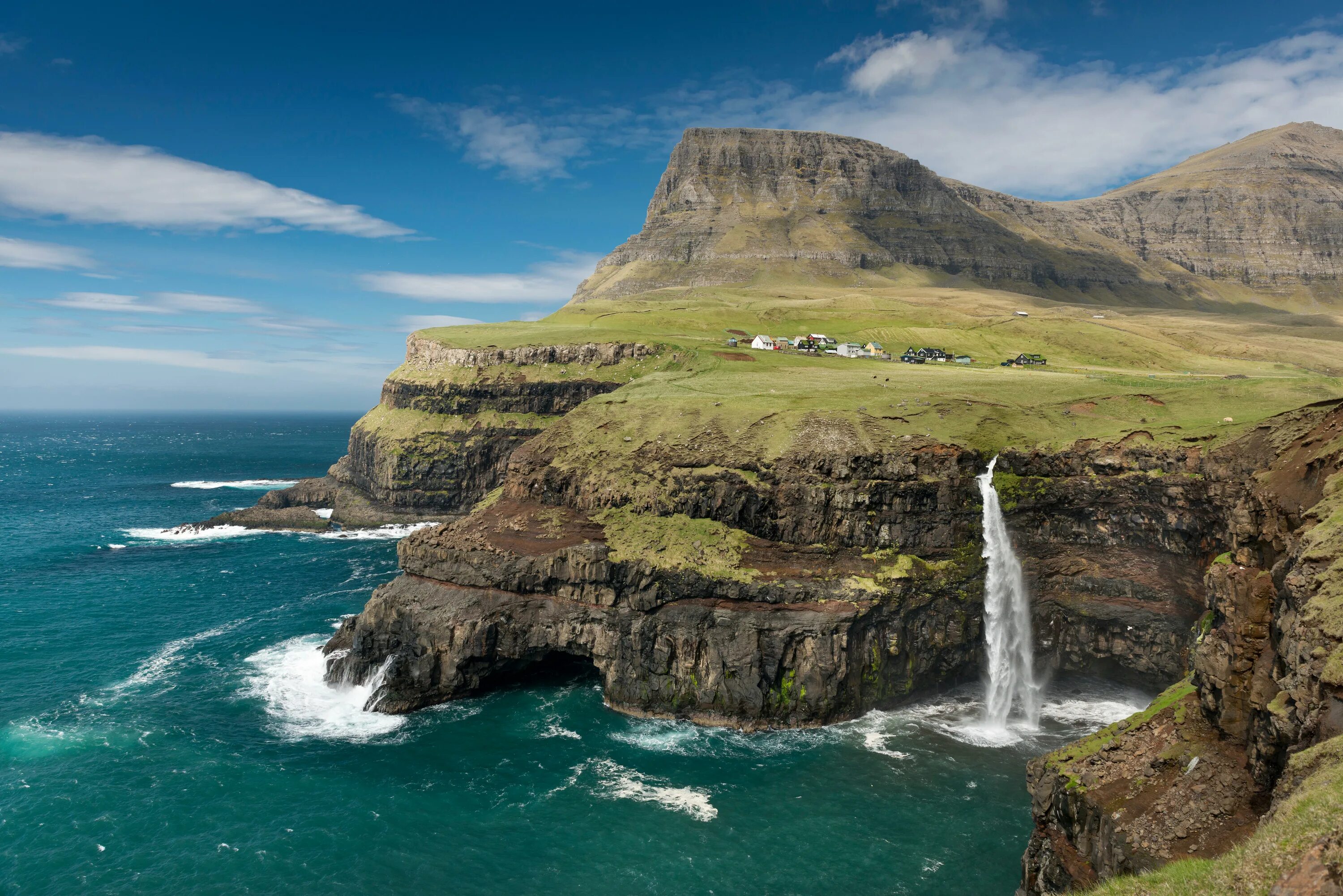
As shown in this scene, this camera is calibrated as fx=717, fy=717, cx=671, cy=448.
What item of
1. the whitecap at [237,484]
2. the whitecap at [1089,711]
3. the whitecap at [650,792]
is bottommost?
the whitecap at [650,792]

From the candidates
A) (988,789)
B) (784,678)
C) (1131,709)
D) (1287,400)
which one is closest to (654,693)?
(784,678)

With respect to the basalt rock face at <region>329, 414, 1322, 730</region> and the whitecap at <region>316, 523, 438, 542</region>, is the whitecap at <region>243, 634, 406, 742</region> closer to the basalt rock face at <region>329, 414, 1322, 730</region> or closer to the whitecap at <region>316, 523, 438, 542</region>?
the basalt rock face at <region>329, 414, 1322, 730</region>

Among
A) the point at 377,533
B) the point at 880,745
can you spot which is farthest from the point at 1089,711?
the point at 377,533

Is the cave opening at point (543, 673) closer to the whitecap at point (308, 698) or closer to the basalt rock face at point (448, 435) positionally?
the whitecap at point (308, 698)

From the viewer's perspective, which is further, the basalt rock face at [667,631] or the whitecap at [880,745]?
the basalt rock face at [667,631]

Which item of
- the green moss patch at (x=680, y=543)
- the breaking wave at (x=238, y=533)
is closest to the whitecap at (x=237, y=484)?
the breaking wave at (x=238, y=533)

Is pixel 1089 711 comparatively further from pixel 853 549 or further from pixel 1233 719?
pixel 1233 719
